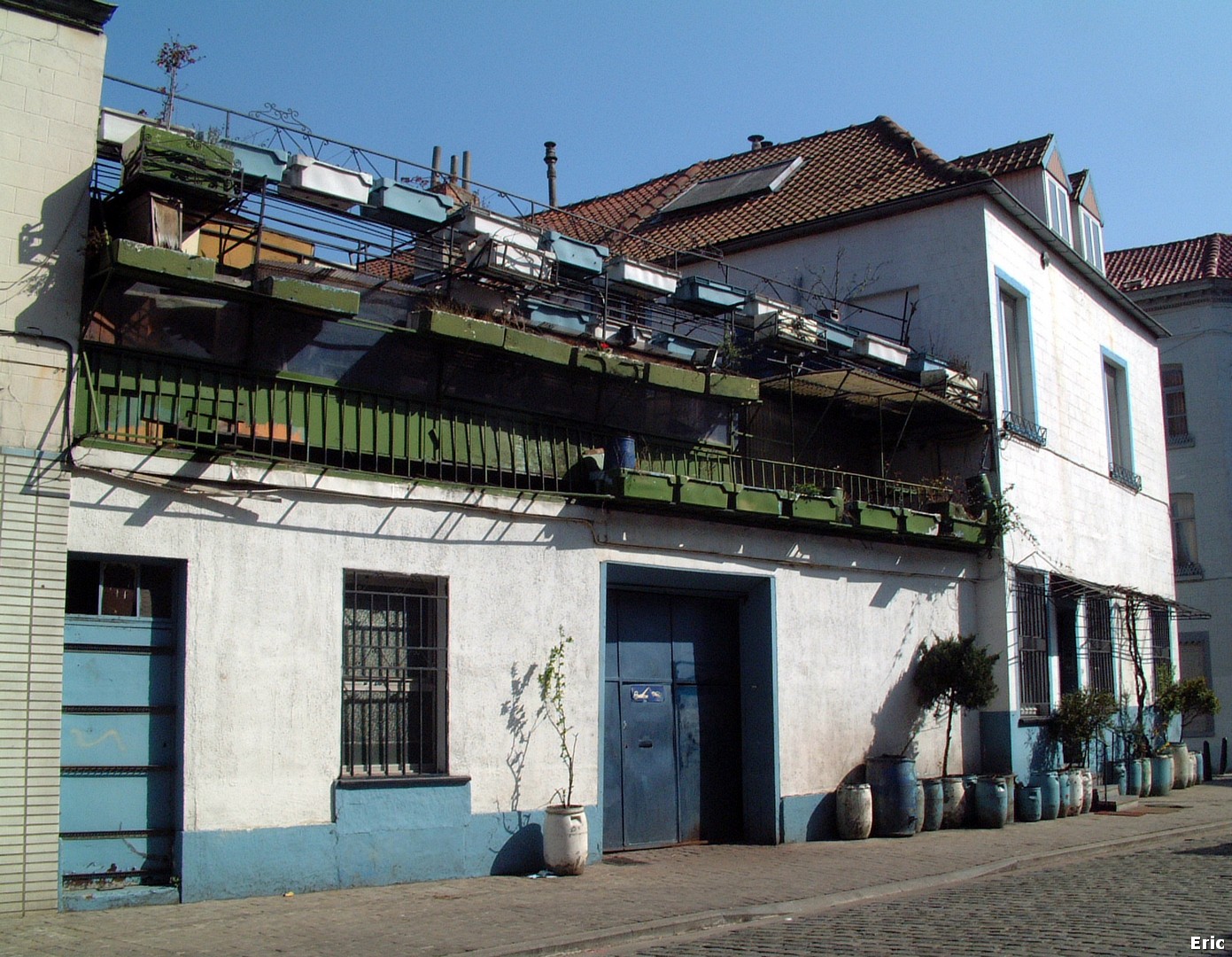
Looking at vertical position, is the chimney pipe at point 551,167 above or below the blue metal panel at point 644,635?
above

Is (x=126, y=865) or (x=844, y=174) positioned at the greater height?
(x=844, y=174)

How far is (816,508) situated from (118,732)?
875 centimetres

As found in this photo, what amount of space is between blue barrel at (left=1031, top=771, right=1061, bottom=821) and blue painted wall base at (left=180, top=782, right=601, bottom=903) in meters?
8.59

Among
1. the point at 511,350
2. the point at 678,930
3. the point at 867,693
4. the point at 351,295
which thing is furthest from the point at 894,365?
the point at 678,930

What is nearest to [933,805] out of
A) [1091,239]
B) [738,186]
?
[738,186]

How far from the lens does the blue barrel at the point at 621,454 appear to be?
44.4 ft

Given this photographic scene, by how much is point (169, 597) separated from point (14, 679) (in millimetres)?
1412

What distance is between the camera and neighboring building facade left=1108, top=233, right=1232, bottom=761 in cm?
2944

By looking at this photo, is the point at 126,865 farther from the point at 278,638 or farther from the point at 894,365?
the point at 894,365

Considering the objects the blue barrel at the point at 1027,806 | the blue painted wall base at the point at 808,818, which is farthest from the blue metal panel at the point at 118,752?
the blue barrel at the point at 1027,806

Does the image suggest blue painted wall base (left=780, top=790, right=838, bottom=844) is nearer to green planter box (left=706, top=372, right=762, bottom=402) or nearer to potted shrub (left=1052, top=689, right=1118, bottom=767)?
green planter box (left=706, top=372, right=762, bottom=402)

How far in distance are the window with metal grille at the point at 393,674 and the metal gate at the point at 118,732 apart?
5.67 feet

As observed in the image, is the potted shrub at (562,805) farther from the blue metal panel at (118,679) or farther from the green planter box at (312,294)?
the green planter box at (312,294)

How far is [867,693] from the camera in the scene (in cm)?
1617
